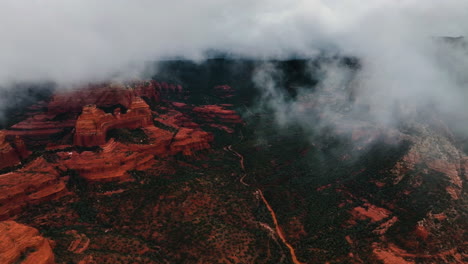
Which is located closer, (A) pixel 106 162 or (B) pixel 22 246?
(B) pixel 22 246

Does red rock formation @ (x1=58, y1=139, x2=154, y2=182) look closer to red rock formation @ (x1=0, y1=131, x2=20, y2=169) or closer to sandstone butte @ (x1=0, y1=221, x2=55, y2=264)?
red rock formation @ (x1=0, y1=131, x2=20, y2=169)

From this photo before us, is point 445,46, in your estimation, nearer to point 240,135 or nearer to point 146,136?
point 240,135

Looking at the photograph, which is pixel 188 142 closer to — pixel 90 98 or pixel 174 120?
pixel 174 120

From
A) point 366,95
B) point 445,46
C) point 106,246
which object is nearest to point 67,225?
point 106,246

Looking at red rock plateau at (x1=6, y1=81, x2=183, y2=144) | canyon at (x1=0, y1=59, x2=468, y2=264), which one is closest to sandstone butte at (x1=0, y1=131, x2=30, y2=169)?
canyon at (x1=0, y1=59, x2=468, y2=264)

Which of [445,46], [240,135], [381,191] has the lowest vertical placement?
[240,135]

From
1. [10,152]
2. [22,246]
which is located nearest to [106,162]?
[10,152]
